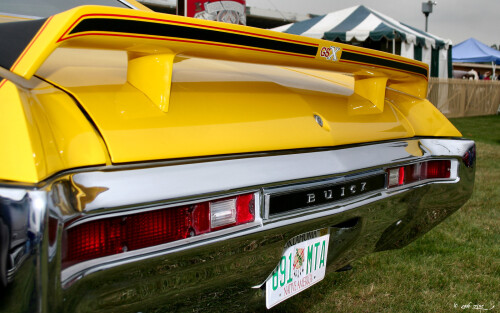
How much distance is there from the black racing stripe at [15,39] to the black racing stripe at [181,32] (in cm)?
12

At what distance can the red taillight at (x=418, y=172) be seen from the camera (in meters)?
1.72

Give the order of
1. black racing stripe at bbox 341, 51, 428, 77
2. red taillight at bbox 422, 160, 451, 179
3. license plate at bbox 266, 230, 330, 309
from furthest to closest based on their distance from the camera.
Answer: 1. red taillight at bbox 422, 160, 451, 179
2. black racing stripe at bbox 341, 51, 428, 77
3. license plate at bbox 266, 230, 330, 309

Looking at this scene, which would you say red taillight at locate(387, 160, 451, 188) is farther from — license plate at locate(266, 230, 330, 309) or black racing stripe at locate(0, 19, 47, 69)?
black racing stripe at locate(0, 19, 47, 69)

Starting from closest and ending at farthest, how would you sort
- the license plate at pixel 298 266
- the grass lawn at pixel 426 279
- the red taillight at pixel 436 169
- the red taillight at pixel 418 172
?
the license plate at pixel 298 266
the red taillight at pixel 418 172
the red taillight at pixel 436 169
the grass lawn at pixel 426 279

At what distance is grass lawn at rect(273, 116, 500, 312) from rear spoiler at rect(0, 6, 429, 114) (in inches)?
46.0

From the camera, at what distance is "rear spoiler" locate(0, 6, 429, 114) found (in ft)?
3.32

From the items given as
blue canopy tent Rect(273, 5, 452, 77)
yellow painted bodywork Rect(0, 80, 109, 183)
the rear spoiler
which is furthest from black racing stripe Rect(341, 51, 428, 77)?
blue canopy tent Rect(273, 5, 452, 77)

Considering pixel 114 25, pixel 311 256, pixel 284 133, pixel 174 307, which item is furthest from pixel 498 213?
pixel 114 25

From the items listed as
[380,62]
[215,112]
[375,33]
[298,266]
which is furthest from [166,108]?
[375,33]

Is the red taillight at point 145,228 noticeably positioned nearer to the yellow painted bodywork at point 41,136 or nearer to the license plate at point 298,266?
the yellow painted bodywork at point 41,136

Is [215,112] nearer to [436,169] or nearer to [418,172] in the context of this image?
[418,172]

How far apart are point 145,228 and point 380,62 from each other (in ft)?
3.40

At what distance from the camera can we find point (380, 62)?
1.68m

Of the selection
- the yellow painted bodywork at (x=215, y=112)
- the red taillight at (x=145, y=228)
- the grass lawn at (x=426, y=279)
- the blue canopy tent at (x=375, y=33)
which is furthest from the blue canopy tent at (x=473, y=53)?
the red taillight at (x=145, y=228)
